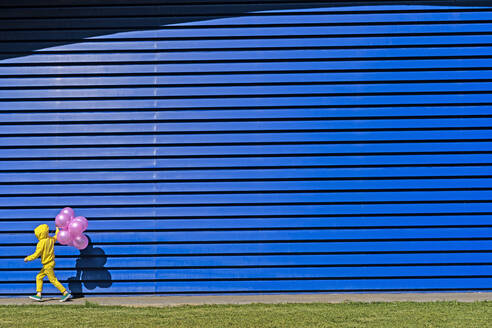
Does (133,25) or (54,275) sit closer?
(54,275)

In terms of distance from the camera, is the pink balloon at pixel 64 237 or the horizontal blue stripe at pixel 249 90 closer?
the pink balloon at pixel 64 237

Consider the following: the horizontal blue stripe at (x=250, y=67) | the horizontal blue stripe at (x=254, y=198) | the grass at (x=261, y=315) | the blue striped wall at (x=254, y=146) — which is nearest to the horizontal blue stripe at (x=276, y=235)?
the blue striped wall at (x=254, y=146)

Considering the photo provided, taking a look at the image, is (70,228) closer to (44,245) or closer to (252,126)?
(44,245)

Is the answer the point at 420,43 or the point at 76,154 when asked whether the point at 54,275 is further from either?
the point at 420,43

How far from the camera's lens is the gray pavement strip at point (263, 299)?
285 inches

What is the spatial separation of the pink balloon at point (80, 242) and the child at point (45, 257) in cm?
24

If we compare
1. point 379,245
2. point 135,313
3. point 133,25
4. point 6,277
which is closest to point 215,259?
point 135,313

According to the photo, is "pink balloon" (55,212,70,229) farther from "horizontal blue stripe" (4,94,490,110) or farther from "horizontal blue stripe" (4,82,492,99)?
"horizontal blue stripe" (4,82,492,99)

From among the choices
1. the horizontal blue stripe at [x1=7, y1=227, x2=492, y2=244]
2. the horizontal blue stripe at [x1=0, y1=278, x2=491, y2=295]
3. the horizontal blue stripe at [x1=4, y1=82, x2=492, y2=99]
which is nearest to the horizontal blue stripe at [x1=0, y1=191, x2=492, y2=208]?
the horizontal blue stripe at [x1=7, y1=227, x2=492, y2=244]

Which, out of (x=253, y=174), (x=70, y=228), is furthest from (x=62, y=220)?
(x=253, y=174)

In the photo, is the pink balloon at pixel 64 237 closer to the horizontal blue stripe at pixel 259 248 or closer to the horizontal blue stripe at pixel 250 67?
the horizontal blue stripe at pixel 259 248

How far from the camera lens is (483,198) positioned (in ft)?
25.6

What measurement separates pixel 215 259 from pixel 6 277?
263 cm

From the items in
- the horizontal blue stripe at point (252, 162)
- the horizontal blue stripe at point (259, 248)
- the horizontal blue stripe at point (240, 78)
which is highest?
the horizontal blue stripe at point (240, 78)
